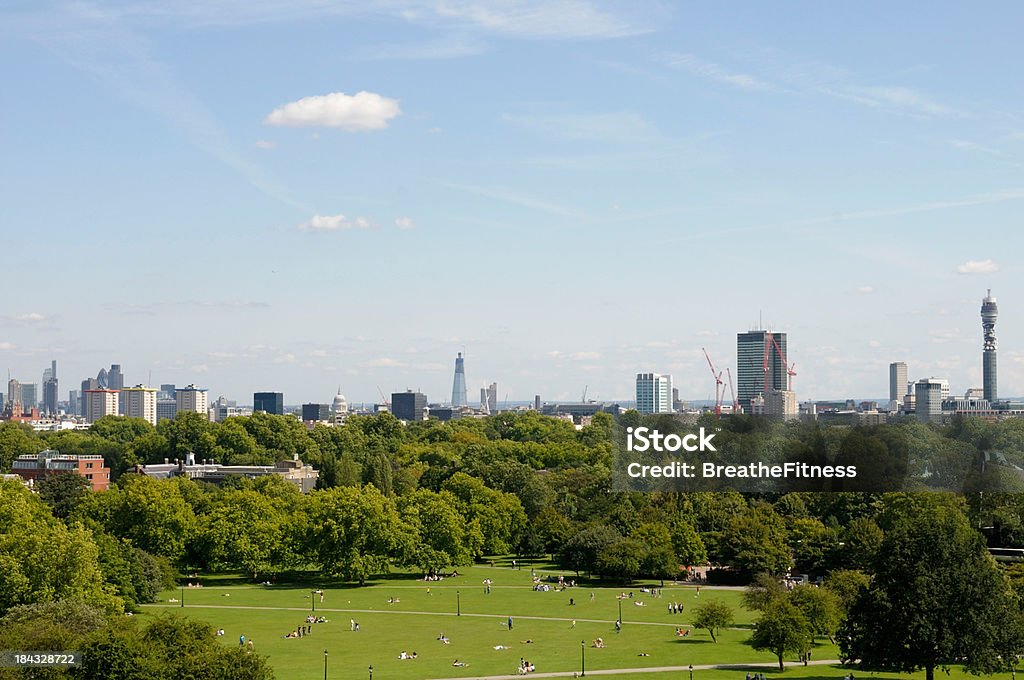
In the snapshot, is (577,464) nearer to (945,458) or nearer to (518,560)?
(518,560)

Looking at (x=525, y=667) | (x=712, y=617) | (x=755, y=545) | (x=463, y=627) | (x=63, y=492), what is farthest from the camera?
(x=63, y=492)

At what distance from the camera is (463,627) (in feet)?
212

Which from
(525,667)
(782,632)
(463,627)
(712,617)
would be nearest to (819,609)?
(782,632)

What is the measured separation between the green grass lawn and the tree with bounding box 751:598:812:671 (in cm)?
106

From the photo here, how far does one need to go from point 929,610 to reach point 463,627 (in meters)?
23.9

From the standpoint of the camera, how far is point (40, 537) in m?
A: 60.6

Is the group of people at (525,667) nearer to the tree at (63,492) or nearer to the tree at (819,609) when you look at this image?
the tree at (819,609)

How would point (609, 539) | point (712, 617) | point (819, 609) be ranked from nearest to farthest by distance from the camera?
point (819, 609) < point (712, 617) < point (609, 539)

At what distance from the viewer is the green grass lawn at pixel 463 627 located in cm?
5475

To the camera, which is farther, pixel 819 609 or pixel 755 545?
pixel 755 545

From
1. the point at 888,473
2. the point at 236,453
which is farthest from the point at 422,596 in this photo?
the point at 236,453

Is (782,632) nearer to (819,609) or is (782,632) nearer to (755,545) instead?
(819,609)

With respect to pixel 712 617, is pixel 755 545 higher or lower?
higher

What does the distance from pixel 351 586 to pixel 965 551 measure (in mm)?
40794
